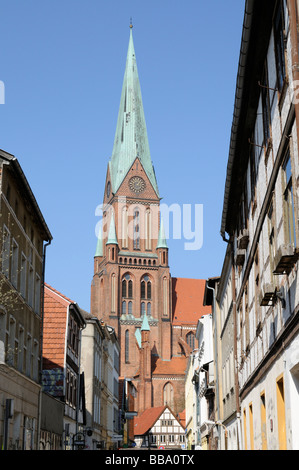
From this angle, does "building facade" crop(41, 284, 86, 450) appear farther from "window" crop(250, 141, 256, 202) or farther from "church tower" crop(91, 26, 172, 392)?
"church tower" crop(91, 26, 172, 392)

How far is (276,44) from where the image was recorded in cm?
1290

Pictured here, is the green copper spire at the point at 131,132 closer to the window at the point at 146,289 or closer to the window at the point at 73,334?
the window at the point at 146,289

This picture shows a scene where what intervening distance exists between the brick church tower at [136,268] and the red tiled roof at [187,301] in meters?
4.74

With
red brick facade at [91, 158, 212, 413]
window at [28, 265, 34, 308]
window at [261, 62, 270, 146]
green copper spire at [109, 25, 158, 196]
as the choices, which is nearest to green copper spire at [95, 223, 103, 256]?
red brick facade at [91, 158, 212, 413]

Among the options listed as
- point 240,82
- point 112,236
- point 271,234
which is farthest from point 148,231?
point 271,234

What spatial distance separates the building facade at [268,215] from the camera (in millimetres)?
11211

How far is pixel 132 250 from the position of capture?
11950 centimetres

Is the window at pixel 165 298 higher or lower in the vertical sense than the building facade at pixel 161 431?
higher

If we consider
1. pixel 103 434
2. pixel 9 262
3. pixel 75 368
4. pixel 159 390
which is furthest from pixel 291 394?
pixel 159 390

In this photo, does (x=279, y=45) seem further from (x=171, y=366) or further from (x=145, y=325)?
(x=171, y=366)

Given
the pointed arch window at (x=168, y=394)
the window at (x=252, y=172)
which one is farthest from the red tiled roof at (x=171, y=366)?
the window at (x=252, y=172)

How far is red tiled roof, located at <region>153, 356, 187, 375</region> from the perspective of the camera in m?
112

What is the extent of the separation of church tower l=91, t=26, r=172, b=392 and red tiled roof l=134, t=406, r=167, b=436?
17.0 ft

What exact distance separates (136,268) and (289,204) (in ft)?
347
